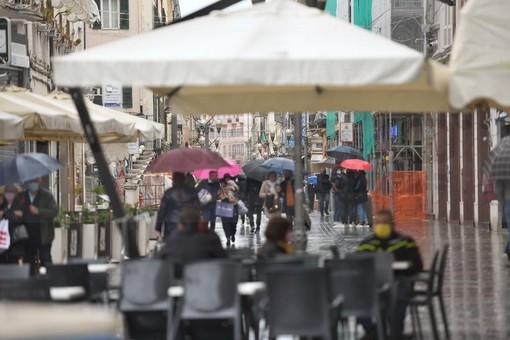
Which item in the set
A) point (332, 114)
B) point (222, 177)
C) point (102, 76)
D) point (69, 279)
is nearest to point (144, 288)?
point (69, 279)

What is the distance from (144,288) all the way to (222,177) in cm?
2446

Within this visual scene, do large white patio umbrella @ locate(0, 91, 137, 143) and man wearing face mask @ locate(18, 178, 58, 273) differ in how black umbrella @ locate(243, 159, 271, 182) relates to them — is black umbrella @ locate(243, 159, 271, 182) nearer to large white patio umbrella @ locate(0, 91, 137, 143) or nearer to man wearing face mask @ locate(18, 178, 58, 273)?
large white patio umbrella @ locate(0, 91, 137, 143)

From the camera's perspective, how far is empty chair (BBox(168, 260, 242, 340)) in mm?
11469

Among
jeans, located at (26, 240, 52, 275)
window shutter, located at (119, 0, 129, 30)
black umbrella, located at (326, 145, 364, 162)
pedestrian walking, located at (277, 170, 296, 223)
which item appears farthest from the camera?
window shutter, located at (119, 0, 129, 30)

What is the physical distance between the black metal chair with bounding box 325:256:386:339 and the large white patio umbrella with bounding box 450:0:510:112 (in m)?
1.63

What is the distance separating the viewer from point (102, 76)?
1160 cm

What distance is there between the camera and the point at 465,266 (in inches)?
939

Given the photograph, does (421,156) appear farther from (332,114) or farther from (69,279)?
(69,279)

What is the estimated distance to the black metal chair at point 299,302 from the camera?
35.7 feet

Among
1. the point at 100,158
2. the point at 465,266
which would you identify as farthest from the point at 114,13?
the point at 100,158

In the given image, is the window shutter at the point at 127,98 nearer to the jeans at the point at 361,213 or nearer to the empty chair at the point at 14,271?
the jeans at the point at 361,213

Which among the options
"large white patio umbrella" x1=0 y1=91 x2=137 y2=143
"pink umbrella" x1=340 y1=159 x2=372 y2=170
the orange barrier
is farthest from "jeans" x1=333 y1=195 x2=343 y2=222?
"large white patio umbrella" x1=0 y1=91 x2=137 y2=143

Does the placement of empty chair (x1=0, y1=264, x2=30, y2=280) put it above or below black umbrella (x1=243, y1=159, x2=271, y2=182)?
below

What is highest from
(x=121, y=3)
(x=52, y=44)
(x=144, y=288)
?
(x=121, y=3)
